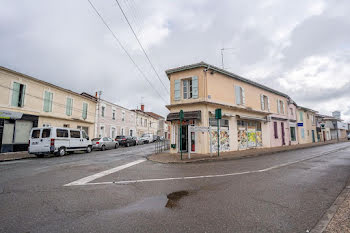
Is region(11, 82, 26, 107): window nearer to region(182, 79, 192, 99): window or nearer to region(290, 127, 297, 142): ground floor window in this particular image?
region(182, 79, 192, 99): window

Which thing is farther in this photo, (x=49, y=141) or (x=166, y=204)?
(x=49, y=141)

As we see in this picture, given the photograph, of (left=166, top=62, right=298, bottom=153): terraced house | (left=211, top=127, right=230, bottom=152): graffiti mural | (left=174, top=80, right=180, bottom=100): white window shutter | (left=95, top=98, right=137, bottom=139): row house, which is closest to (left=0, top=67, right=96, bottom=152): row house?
(left=95, top=98, right=137, bottom=139): row house

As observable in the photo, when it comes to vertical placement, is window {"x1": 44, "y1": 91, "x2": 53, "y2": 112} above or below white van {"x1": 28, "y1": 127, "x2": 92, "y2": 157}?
above

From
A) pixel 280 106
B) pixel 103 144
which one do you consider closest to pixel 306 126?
pixel 280 106

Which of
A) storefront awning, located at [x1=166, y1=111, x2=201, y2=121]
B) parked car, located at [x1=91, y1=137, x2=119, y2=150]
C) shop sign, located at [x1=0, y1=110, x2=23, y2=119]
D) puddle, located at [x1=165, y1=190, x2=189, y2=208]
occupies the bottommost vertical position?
puddle, located at [x1=165, y1=190, x2=189, y2=208]

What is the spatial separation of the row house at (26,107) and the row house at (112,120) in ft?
13.3

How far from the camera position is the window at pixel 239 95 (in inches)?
640

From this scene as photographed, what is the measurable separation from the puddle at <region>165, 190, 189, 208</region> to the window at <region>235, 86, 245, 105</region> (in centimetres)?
1326

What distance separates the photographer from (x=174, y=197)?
4.14 m

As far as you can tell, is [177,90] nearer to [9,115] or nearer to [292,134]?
[9,115]

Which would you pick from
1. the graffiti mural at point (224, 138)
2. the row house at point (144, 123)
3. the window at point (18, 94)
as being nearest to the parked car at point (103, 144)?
the window at point (18, 94)

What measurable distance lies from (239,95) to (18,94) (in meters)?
20.1

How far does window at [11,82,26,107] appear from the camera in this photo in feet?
51.8

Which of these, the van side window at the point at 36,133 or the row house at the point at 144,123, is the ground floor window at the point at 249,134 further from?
the row house at the point at 144,123
